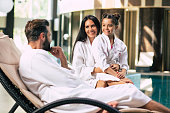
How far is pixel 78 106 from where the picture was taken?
2.04 metres

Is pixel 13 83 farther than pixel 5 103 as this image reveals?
No

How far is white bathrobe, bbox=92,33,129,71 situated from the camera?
120 inches

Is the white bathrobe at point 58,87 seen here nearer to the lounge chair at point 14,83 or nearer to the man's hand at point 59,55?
the lounge chair at point 14,83

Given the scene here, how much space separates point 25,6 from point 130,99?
17387mm

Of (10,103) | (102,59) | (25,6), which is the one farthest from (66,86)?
(25,6)

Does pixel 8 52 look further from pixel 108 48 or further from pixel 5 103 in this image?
pixel 5 103

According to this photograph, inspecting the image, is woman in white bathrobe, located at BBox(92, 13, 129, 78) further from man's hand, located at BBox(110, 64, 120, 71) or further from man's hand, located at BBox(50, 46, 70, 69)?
man's hand, located at BBox(50, 46, 70, 69)

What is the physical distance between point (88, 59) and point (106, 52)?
21cm

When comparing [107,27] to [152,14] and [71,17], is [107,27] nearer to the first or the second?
[152,14]

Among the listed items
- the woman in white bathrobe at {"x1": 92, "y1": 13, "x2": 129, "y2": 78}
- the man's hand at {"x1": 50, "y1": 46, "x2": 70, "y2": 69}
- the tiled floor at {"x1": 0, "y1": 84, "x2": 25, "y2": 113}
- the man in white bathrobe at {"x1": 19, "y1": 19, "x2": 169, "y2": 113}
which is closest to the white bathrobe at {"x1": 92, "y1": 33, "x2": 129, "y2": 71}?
the woman in white bathrobe at {"x1": 92, "y1": 13, "x2": 129, "y2": 78}

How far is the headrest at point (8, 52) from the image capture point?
2.21m

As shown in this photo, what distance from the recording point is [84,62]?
10.5 ft

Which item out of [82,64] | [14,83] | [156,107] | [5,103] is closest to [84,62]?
[82,64]

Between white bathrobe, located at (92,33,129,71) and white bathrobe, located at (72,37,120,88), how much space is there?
0.09 metres
